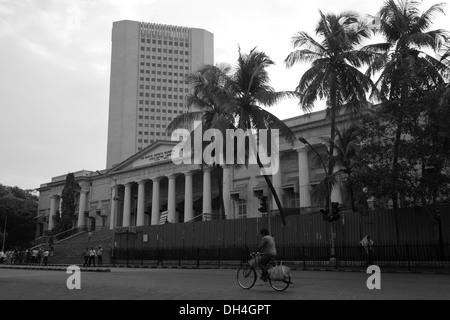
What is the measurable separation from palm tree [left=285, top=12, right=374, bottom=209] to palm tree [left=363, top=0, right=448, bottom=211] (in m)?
1.21

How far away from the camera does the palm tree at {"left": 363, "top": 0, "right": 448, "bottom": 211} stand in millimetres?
23094

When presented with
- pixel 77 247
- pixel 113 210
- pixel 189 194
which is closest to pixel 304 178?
pixel 189 194

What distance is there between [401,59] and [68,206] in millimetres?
50749

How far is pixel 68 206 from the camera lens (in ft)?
209

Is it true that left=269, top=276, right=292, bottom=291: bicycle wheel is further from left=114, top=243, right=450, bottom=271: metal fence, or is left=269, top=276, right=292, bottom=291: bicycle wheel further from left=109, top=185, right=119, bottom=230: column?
left=109, top=185, right=119, bottom=230: column

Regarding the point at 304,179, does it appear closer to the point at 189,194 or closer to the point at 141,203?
the point at 189,194

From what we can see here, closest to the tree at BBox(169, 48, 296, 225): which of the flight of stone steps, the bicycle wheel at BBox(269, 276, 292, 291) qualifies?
the bicycle wheel at BBox(269, 276, 292, 291)

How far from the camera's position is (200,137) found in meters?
33.0

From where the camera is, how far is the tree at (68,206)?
62722 mm

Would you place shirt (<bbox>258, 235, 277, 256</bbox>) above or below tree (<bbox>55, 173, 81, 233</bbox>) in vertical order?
below

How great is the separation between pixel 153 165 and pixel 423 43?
3700 cm

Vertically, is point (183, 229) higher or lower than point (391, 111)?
lower
